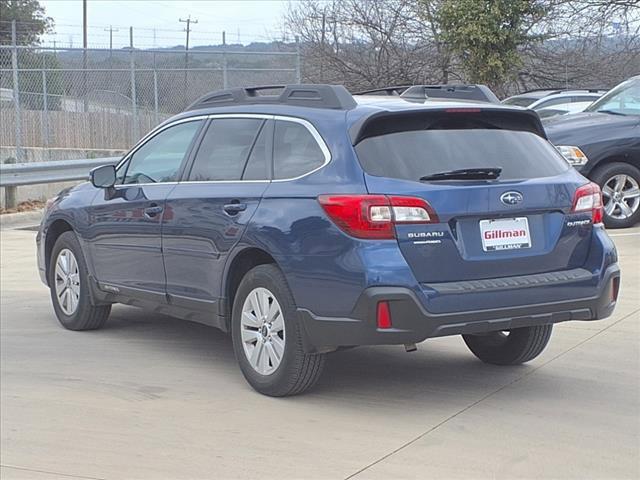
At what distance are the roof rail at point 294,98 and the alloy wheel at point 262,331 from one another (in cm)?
114

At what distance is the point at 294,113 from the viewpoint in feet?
21.6

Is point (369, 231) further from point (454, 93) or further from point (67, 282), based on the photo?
point (67, 282)

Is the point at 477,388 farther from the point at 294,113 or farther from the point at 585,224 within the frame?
the point at 294,113

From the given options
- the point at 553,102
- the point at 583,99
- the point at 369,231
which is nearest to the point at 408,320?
the point at 369,231

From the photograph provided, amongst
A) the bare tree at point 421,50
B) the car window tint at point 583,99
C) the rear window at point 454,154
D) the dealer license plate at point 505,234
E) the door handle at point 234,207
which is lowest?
the dealer license plate at point 505,234

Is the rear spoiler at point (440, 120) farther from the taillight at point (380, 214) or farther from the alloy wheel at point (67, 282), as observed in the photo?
the alloy wheel at point (67, 282)

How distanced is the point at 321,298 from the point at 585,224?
5.21 feet

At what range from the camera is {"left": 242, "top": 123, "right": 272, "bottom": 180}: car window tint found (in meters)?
6.59

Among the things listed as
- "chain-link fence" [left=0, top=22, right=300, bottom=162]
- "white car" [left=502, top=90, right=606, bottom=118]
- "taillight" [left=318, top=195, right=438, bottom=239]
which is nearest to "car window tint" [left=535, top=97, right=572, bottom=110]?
"white car" [left=502, top=90, right=606, bottom=118]

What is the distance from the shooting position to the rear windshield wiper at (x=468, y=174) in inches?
236

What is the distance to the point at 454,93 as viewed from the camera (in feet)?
23.2

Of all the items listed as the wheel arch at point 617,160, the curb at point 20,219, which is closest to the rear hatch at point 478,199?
the wheel arch at point 617,160

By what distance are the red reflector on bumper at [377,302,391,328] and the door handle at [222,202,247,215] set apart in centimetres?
120

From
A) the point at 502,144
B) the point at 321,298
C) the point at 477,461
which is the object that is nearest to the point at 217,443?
the point at 321,298
